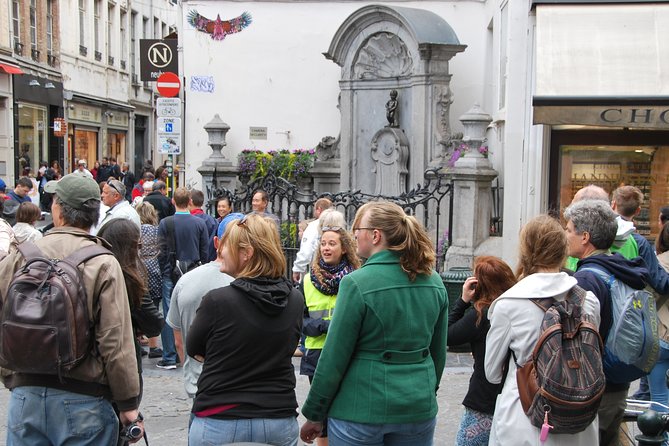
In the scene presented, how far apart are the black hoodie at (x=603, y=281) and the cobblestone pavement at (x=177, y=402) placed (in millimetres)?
2634

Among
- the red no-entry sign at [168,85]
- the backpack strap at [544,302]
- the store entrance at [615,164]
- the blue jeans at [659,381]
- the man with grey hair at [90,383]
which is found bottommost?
the blue jeans at [659,381]

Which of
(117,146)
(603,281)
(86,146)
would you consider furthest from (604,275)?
(117,146)

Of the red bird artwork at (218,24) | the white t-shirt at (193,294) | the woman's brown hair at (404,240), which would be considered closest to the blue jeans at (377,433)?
the woman's brown hair at (404,240)

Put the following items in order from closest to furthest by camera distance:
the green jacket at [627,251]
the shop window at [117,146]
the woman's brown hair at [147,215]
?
the green jacket at [627,251]
the woman's brown hair at [147,215]
the shop window at [117,146]

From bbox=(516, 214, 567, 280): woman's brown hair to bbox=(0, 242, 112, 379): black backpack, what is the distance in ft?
6.56

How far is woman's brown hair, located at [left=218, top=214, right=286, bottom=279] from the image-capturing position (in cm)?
429

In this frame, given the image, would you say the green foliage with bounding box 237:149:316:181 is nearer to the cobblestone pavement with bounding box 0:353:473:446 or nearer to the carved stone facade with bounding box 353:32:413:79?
the carved stone facade with bounding box 353:32:413:79

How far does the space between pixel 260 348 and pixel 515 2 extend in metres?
9.83

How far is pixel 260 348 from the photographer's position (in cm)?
407

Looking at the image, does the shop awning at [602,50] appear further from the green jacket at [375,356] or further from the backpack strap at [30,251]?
the backpack strap at [30,251]

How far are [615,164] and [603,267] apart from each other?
26.0ft

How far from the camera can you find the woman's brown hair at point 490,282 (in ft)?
16.3

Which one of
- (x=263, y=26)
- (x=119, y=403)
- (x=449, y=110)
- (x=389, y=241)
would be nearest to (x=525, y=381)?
(x=389, y=241)

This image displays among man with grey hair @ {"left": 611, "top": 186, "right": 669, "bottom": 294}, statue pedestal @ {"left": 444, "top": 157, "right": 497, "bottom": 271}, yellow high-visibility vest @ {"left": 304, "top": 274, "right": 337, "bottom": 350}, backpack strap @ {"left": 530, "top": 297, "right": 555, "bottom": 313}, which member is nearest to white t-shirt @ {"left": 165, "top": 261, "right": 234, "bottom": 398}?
yellow high-visibility vest @ {"left": 304, "top": 274, "right": 337, "bottom": 350}
